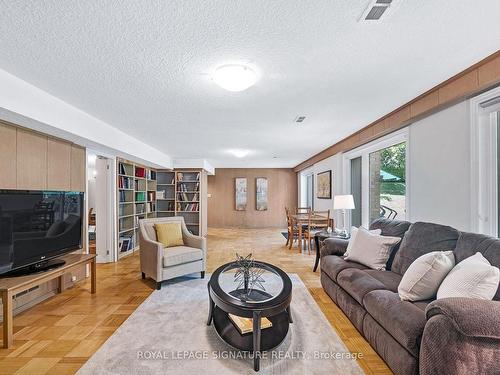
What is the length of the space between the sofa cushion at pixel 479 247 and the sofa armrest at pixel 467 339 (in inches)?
15.5

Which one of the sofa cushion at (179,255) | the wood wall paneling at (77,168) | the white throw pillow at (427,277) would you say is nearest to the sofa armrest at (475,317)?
the white throw pillow at (427,277)

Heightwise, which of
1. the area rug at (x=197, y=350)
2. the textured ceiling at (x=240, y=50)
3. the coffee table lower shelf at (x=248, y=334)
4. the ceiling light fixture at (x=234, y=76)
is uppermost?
the textured ceiling at (x=240, y=50)

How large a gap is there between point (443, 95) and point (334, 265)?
78.5 inches

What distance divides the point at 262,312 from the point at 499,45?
8.22ft

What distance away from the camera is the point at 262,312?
1778 mm

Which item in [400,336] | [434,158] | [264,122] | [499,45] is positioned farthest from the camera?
[264,122]

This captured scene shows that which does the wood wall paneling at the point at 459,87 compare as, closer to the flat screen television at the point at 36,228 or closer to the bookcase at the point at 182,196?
the flat screen television at the point at 36,228

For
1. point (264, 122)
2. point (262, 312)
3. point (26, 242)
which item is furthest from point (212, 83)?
point (26, 242)

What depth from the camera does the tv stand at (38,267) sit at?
2351 mm

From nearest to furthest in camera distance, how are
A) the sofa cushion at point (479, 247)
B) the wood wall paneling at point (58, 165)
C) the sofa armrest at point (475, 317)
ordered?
the sofa armrest at point (475, 317) → the sofa cushion at point (479, 247) → the wood wall paneling at point (58, 165)

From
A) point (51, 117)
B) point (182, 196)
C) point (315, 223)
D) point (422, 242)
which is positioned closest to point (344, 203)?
point (315, 223)

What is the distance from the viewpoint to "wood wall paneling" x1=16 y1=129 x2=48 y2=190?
2631mm

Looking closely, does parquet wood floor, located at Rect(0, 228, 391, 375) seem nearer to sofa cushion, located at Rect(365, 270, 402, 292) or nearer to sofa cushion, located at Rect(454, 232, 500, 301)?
sofa cushion, located at Rect(365, 270, 402, 292)

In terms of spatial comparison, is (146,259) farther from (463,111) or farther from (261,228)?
(261,228)
